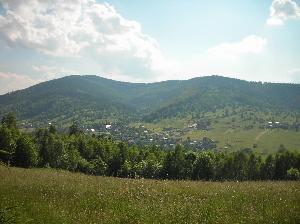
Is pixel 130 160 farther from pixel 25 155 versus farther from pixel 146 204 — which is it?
pixel 146 204

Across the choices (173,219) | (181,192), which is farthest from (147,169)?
(173,219)

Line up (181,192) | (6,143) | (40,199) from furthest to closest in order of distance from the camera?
(6,143) → (181,192) → (40,199)

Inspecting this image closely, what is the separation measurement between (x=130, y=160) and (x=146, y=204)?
223 ft

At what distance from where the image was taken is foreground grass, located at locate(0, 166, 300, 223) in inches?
554

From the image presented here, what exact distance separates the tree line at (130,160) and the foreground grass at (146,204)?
154 ft

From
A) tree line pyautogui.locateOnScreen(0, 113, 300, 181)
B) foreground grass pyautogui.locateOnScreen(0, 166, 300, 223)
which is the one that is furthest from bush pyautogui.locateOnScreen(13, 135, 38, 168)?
foreground grass pyautogui.locateOnScreen(0, 166, 300, 223)

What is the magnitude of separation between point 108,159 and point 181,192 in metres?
64.0

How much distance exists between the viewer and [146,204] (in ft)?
54.6

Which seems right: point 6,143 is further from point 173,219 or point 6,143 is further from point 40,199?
point 173,219

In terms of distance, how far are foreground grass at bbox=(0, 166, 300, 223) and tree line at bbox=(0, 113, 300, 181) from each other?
47.0 meters

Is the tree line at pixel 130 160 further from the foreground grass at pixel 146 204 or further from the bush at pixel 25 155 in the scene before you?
the foreground grass at pixel 146 204

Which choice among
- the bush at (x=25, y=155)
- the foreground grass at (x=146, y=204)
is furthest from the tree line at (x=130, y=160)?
the foreground grass at (x=146, y=204)

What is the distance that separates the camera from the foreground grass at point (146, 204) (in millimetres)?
14062

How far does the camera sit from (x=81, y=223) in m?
13.1
